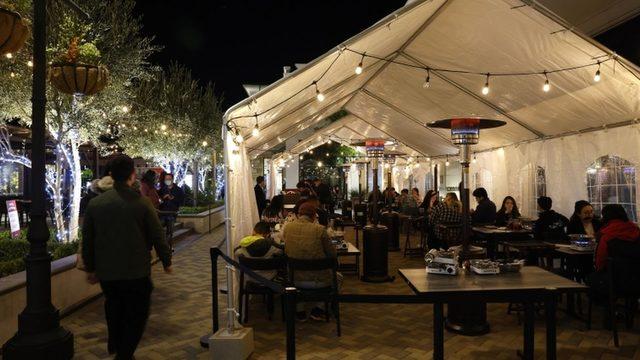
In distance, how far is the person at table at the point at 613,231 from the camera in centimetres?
452

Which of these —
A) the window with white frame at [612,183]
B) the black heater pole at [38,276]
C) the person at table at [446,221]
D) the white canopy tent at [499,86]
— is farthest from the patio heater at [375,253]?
the black heater pole at [38,276]

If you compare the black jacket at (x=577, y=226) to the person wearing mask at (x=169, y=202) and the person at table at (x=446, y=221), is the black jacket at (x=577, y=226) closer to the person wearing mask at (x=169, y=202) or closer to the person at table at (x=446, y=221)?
the person at table at (x=446, y=221)

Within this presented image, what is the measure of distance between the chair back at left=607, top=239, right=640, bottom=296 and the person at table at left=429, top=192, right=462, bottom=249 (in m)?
2.98

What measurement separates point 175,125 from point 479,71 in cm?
1219

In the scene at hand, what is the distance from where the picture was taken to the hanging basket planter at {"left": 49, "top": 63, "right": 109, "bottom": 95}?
4445 mm

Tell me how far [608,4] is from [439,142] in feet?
18.7

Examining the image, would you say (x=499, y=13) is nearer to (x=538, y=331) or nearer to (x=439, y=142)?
(x=538, y=331)

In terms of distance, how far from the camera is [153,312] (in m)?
5.47

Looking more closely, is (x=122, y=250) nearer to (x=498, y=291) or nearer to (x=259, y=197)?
(x=498, y=291)

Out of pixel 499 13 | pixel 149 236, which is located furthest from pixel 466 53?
pixel 149 236

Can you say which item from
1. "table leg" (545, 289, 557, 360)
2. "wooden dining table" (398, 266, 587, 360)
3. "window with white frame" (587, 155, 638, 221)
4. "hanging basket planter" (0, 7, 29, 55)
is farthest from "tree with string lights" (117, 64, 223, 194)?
"table leg" (545, 289, 557, 360)

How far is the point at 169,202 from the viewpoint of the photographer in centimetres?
999

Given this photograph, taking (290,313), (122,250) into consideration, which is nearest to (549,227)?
(290,313)

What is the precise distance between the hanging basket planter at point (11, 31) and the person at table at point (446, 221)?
6.22m
